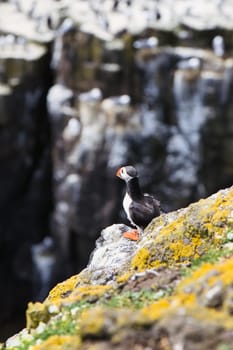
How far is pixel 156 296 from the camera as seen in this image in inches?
169

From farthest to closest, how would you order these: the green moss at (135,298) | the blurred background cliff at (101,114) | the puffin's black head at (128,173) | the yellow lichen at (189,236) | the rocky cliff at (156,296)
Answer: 1. the blurred background cliff at (101,114)
2. the puffin's black head at (128,173)
3. the yellow lichen at (189,236)
4. the green moss at (135,298)
5. the rocky cliff at (156,296)

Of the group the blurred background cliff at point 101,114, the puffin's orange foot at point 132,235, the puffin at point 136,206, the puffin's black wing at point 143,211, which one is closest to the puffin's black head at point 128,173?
the puffin at point 136,206

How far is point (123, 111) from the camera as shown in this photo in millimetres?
28000

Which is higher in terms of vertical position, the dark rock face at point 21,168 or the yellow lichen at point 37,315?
the dark rock face at point 21,168

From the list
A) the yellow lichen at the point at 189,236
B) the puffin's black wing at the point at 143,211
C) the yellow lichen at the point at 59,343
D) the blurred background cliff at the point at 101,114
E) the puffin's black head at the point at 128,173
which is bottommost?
the yellow lichen at the point at 59,343

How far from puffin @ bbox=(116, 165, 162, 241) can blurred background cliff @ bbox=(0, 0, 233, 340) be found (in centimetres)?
1991

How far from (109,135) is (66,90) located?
358cm

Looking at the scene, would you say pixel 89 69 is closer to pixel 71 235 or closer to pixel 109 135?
pixel 109 135

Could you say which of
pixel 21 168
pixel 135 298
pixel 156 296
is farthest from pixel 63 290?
pixel 21 168

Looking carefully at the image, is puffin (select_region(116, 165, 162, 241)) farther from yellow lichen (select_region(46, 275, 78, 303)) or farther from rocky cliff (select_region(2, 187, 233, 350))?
yellow lichen (select_region(46, 275, 78, 303))

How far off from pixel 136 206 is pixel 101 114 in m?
20.9

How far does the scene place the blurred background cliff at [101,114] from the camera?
2766 centimetres

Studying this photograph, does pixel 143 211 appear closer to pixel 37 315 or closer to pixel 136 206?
pixel 136 206

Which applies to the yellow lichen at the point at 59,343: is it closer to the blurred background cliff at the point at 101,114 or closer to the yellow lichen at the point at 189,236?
the yellow lichen at the point at 189,236
